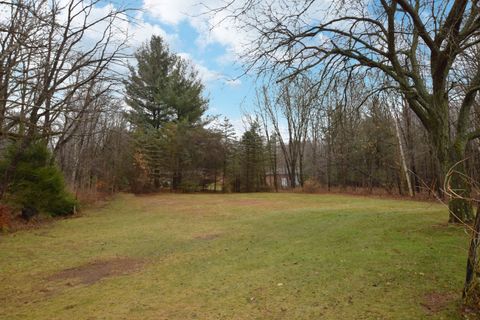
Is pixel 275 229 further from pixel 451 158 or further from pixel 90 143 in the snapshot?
pixel 90 143

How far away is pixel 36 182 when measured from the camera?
1121cm

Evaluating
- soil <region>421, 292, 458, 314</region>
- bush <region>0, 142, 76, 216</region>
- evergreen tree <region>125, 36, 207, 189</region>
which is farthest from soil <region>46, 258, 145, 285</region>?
evergreen tree <region>125, 36, 207, 189</region>

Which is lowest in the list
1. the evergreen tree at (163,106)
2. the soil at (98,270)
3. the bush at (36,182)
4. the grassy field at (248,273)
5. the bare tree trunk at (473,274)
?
the soil at (98,270)

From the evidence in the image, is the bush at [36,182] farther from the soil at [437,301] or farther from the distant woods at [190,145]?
the soil at [437,301]

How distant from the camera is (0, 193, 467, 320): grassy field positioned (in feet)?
11.2

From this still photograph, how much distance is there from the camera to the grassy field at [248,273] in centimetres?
340

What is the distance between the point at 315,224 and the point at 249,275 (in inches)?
158

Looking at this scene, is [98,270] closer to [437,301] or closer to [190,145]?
[437,301]

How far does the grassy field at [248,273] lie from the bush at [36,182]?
288 centimetres

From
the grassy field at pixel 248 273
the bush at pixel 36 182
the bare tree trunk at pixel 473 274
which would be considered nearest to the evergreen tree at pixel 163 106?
the bush at pixel 36 182

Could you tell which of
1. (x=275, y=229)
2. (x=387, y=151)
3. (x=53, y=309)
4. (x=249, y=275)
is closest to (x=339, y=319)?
(x=249, y=275)

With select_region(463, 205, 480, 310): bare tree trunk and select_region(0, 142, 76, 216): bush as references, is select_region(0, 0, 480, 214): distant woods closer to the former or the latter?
select_region(0, 142, 76, 216): bush

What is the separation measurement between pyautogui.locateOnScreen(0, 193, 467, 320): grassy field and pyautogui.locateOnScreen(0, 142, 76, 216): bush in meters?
2.88

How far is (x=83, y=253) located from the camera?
662 cm
